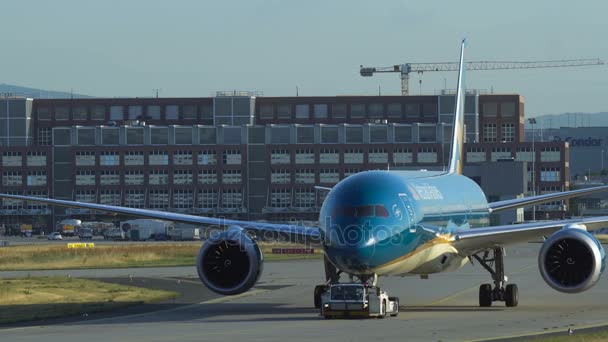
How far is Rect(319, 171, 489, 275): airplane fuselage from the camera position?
36594 mm

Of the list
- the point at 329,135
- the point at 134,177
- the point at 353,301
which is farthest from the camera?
the point at 134,177

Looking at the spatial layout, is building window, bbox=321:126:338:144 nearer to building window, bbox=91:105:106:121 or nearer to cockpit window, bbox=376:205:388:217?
building window, bbox=91:105:106:121

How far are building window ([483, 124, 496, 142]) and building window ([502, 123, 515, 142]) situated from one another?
147 cm

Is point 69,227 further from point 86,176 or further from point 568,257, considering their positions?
point 568,257

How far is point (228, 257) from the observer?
1608 inches

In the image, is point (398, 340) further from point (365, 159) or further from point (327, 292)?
point (365, 159)

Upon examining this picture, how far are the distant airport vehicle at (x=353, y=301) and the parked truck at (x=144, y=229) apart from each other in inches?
4691

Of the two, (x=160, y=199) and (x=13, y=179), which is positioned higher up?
(x=13, y=179)

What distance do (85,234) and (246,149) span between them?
27235mm

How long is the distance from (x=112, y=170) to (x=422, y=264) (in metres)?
139

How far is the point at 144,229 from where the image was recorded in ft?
520

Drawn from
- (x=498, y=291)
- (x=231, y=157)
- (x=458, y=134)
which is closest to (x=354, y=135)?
(x=231, y=157)

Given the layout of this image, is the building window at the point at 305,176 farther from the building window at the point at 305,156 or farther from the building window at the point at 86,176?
the building window at the point at 86,176

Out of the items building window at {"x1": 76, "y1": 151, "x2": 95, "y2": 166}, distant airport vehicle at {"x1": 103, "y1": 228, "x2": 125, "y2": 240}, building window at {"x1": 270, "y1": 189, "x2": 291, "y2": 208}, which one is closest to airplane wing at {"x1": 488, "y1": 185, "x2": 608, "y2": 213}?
distant airport vehicle at {"x1": 103, "y1": 228, "x2": 125, "y2": 240}
